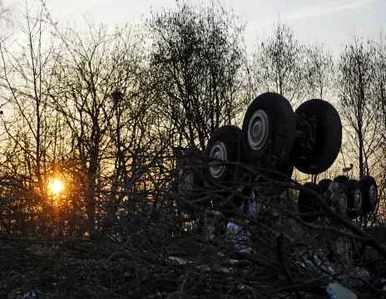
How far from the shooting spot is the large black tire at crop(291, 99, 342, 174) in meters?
7.82

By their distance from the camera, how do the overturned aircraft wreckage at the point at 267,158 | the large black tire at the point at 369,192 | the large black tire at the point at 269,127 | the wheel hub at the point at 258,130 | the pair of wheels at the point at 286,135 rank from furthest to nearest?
the large black tire at the point at 369,192 → the wheel hub at the point at 258,130 → the pair of wheels at the point at 286,135 → the large black tire at the point at 269,127 → the overturned aircraft wreckage at the point at 267,158

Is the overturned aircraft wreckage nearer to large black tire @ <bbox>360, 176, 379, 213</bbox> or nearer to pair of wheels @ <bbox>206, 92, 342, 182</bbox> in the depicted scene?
pair of wheels @ <bbox>206, 92, 342, 182</bbox>

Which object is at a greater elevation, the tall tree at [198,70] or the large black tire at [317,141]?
the tall tree at [198,70]

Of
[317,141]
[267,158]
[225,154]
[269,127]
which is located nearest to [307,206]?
[267,158]

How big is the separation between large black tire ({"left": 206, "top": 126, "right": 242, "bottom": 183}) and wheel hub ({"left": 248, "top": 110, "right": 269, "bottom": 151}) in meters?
0.14

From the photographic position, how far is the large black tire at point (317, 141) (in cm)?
782

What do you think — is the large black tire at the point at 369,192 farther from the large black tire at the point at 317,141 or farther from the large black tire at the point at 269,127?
the large black tire at the point at 269,127

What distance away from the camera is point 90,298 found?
397 cm

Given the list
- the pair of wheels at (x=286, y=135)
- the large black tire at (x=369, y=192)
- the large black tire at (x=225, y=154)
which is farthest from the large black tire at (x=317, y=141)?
the large black tire at (x=369, y=192)

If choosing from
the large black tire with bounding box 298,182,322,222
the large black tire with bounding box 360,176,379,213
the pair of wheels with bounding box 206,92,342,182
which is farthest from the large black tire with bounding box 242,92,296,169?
the large black tire with bounding box 360,176,379,213

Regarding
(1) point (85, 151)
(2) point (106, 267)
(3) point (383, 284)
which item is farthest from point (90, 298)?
(1) point (85, 151)

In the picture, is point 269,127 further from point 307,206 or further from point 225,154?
point 307,206

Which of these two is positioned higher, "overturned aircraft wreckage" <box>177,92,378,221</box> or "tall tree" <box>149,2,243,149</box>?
"tall tree" <box>149,2,243,149</box>

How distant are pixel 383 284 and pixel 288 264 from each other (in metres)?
0.71
